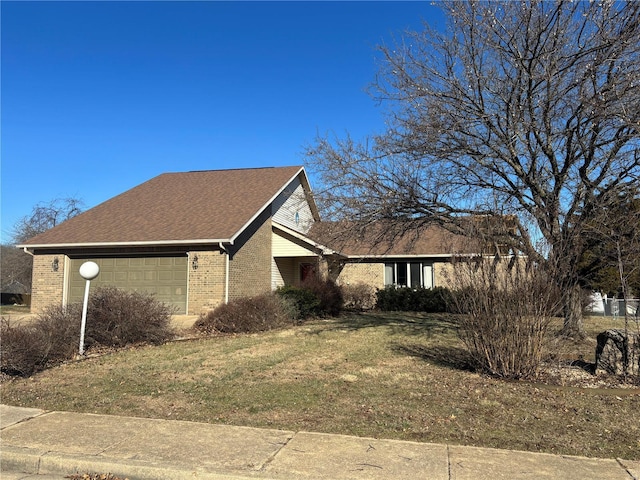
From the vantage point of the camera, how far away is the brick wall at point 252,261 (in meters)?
17.0

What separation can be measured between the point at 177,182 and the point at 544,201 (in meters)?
16.7

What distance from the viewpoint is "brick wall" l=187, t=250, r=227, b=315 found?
16.3 meters

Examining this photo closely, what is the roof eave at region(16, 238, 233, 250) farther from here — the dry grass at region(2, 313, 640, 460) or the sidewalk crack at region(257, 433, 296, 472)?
the sidewalk crack at region(257, 433, 296, 472)

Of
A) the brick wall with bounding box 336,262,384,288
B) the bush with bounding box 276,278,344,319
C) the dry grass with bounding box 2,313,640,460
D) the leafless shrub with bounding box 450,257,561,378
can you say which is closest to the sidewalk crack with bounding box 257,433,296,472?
the dry grass with bounding box 2,313,640,460

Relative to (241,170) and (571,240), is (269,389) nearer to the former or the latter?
(571,240)

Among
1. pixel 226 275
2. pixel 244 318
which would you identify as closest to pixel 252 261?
pixel 226 275

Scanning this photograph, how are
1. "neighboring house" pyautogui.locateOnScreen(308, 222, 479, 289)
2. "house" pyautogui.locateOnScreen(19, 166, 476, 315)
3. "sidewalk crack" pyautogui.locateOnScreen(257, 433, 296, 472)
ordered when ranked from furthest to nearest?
"neighboring house" pyautogui.locateOnScreen(308, 222, 479, 289), "house" pyautogui.locateOnScreen(19, 166, 476, 315), "sidewalk crack" pyautogui.locateOnScreen(257, 433, 296, 472)

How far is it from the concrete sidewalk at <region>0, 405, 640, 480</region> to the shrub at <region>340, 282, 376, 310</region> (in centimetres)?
1705

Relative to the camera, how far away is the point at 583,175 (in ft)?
36.0

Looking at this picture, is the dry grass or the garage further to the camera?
the garage

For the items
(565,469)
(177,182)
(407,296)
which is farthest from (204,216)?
(565,469)

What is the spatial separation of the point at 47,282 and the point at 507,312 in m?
16.8

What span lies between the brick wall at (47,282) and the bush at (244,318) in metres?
7.58

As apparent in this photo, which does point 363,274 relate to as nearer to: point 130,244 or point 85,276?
point 130,244
